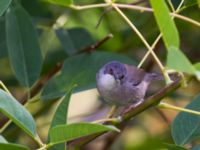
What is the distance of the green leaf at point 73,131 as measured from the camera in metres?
1.45

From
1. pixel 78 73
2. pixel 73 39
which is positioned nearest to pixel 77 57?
pixel 78 73

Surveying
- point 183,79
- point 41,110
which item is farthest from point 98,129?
point 41,110

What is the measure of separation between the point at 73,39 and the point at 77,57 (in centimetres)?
36

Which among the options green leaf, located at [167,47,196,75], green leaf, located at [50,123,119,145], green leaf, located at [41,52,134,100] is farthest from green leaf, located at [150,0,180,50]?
green leaf, located at [41,52,134,100]

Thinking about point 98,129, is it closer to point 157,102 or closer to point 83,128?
point 83,128

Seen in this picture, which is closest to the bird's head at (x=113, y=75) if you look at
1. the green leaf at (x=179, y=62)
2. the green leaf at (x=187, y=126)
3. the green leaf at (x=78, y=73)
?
the green leaf at (x=78, y=73)

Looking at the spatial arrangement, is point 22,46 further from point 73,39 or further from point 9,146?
point 9,146

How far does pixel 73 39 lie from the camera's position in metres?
2.89

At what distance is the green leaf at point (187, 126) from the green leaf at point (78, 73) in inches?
22.4

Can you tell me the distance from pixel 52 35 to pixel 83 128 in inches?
64.0

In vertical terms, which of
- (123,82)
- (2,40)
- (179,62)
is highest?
(179,62)

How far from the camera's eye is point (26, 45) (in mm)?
A: 2443

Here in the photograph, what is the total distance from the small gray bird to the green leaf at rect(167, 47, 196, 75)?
143 cm

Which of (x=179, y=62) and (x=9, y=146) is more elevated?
(x=179, y=62)
